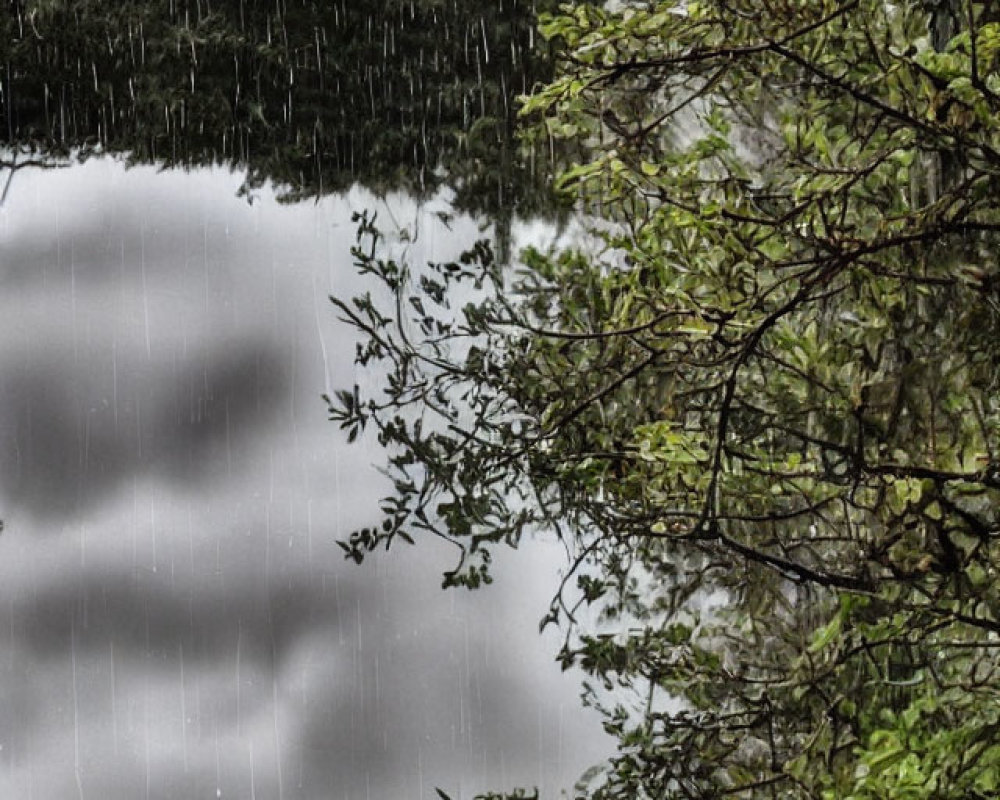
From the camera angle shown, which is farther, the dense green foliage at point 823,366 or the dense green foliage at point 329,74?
the dense green foliage at point 329,74

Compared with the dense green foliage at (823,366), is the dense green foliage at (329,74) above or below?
above

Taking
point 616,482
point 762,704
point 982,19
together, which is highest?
point 982,19

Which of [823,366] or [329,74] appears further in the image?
[329,74]

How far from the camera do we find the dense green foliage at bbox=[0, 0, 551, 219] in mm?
4219

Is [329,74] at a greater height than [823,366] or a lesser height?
greater

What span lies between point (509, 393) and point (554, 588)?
2.24 m

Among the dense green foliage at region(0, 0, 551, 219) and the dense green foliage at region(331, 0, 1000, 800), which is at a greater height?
the dense green foliage at region(0, 0, 551, 219)

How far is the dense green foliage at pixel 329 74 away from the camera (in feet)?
13.8

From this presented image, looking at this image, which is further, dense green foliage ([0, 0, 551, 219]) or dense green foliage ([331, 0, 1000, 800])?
dense green foliage ([0, 0, 551, 219])

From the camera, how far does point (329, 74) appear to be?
14.6 feet

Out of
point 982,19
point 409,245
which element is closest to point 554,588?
point 409,245

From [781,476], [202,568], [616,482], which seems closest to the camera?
[781,476]

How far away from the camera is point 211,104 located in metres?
4.46

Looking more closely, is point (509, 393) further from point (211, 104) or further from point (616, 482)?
point (211, 104)
